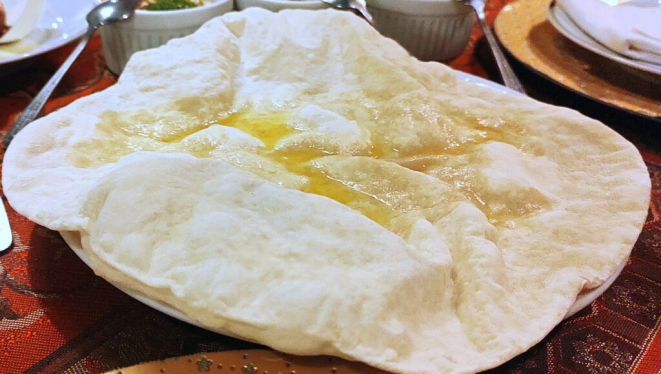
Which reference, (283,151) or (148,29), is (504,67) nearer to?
(283,151)

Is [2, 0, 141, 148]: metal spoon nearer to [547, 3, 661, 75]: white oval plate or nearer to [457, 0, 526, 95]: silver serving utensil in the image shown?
[457, 0, 526, 95]: silver serving utensil

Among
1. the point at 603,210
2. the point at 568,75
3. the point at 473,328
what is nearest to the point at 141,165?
the point at 473,328

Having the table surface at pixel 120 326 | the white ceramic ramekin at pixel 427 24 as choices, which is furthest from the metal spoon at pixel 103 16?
the white ceramic ramekin at pixel 427 24

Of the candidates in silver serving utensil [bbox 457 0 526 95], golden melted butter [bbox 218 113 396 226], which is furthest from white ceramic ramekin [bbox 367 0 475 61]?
golden melted butter [bbox 218 113 396 226]

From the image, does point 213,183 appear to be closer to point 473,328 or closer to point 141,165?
point 141,165

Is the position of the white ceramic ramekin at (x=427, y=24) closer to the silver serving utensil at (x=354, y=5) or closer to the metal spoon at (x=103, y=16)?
the silver serving utensil at (x=354, y=5)

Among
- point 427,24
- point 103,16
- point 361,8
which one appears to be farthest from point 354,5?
point 103,16
